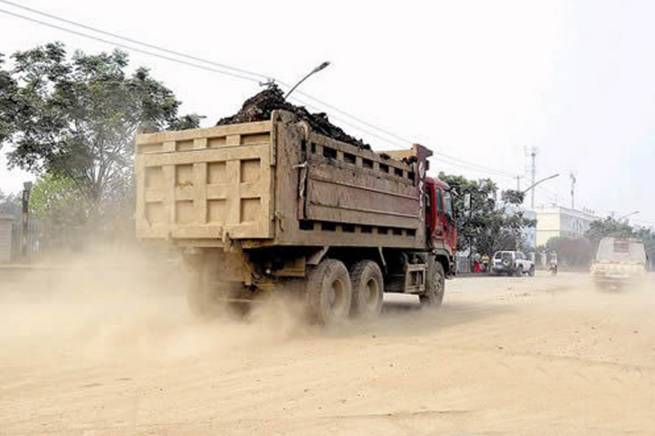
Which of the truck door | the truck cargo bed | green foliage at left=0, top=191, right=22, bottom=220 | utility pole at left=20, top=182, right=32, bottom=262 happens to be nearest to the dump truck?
the truck cargo bed

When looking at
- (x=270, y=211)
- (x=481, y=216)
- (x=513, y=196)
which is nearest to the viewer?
(x=270, y=211)

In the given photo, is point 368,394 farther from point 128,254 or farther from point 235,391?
point 128,254

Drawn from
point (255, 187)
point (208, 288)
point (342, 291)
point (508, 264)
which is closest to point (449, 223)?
point (342, 291)

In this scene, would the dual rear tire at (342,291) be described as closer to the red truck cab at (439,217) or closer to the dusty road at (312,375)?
the dusty road at (312,375)

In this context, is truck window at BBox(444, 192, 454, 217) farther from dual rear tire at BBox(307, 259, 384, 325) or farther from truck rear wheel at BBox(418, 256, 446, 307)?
dual rear tire at BBox(307, 259, 384, 325)

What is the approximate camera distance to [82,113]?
21.3 meters

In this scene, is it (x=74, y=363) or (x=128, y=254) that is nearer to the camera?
(x=74, y=363)

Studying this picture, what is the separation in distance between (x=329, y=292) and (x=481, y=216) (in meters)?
38.0

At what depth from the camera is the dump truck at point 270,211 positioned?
354 inches

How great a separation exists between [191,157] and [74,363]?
140 inches

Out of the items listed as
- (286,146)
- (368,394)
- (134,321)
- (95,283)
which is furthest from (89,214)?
(368,394)

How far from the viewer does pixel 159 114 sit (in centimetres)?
2234

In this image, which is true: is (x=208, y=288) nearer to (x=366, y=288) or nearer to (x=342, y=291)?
(x=342, y=291)

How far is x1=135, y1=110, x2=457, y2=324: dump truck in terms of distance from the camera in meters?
9.00
